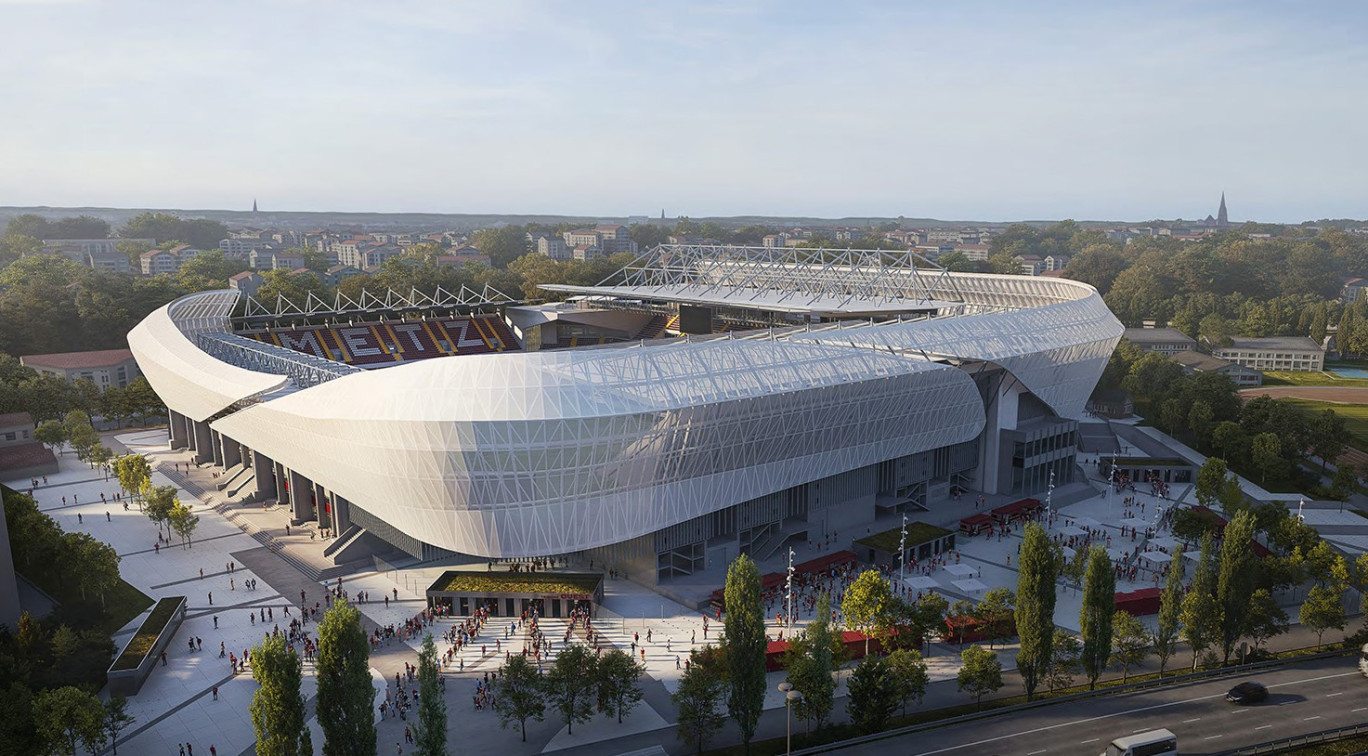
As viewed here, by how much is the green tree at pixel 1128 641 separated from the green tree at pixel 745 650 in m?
17.8

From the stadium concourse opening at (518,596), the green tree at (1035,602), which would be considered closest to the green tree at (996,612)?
the green tree at (1035,602)

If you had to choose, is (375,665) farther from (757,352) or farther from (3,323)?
(3,323)

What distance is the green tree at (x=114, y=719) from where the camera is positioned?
116ft

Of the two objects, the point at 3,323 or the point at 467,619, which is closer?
the point at 467,619

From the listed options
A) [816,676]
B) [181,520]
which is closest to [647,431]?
[816,676]

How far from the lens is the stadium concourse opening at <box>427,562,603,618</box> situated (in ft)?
161

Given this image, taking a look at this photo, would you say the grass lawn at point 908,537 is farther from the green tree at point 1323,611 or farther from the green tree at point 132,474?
the green tree at point 132,474

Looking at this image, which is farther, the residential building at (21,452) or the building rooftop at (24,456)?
the building rooftop at (24,456)

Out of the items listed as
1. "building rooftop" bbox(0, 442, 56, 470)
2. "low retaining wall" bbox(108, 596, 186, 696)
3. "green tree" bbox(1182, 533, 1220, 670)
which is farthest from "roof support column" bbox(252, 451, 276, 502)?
"green tree" bbox(1182, 533, 1220, 670)

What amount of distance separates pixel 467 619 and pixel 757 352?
23382mm

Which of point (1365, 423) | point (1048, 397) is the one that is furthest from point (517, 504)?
point (1365, 423)

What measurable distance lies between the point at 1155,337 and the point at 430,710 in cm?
12745

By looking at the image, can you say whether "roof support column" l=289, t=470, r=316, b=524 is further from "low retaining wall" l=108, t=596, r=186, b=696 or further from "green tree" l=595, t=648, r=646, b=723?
"green tree" l=595, t=648, r=646, b=723

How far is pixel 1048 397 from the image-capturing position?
237 ft
